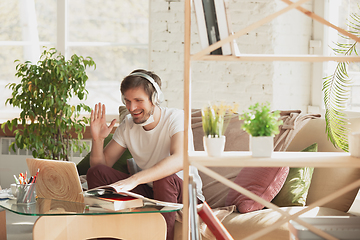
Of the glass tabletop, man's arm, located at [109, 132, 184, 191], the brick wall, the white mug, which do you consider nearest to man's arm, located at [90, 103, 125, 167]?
man's arm, located at [109, 132, 184, 191]

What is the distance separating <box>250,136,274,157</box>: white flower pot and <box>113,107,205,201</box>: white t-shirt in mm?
740

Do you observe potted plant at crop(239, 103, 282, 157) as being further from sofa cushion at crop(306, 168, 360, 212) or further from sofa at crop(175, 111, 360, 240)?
sofa cushion at crop(306, 168, 360, 212)

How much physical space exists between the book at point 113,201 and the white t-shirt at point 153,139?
Result: 1.74 ft

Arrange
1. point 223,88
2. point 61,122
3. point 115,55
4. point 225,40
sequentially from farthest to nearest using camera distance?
1. point 115,55
2. point 223,88
3. point 61,122
4. point 225,40

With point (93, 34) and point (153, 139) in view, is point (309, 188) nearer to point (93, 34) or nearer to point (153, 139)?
point (153, 139)

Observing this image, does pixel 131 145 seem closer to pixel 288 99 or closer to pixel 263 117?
pixel 263 117

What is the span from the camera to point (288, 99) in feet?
10.8

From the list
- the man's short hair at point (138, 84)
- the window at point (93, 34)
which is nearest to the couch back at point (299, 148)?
the man's short hair at point (138, 84)

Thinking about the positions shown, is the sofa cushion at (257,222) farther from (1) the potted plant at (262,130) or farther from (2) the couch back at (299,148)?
(1) the potted plant at (262,130)

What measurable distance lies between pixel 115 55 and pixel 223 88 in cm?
111

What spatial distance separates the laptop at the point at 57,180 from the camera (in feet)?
5.00

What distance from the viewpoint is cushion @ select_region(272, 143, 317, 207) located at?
1908 mm

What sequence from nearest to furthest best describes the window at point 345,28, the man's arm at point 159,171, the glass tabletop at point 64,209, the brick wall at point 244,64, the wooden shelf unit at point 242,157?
the wooden shelf unit at point 242,157
the glass tabletop at point 64,209
the man's arm at point 159,171
the window at point 345,28
the brick wall at point 244,64

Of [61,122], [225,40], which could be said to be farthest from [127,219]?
[61,122]
